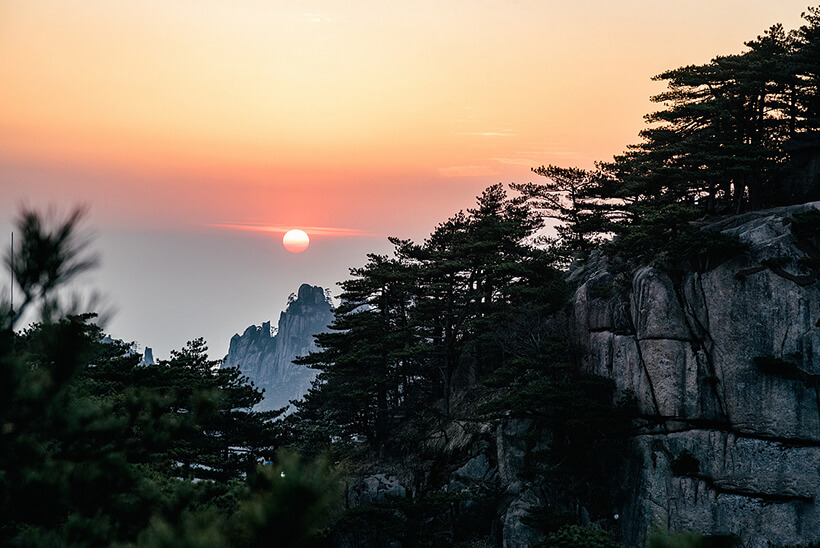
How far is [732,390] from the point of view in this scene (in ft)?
63.3

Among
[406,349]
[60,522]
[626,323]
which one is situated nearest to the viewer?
[60,522]

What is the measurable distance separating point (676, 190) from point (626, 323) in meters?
6.52

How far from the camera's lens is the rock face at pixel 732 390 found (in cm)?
1803

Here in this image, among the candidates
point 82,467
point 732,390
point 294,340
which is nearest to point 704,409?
point 732,390

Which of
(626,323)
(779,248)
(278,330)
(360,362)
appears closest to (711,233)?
(779,248)

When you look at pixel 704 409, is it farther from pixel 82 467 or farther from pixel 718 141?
pixel 82 467

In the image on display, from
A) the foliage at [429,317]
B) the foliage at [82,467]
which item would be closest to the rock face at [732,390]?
the foliage at [429,317]

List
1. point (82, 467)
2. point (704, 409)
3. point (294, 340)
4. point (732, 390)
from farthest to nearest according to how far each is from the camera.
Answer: point (294, 340) < point (704, 409) < point (732, 390) < point (82, 467)

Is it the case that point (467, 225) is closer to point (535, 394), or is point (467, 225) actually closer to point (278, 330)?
point (535, 394)

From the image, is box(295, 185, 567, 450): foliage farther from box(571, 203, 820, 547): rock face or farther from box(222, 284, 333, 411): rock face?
box(222, 284, 333, 411): rock face

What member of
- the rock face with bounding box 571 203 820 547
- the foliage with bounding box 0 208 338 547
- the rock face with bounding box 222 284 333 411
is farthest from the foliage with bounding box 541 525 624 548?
the rock face with bounding box 222 284 333 411

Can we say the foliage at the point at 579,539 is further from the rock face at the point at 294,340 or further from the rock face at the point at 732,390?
the rock face at the point at 294,340

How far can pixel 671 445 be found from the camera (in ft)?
64.9

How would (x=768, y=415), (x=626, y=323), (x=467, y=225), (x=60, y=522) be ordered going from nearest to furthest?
(x=60, y=522) → (x=768, y=415) → (x=626, y=323) → (x=467, y=225)
